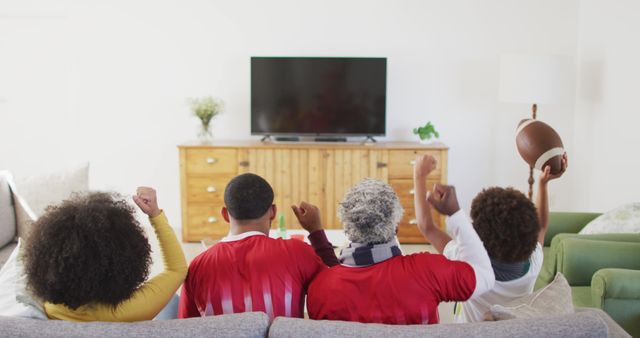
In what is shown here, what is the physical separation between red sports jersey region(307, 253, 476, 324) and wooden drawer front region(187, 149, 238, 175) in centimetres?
328

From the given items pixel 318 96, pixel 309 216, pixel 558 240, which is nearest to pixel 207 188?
pixel 318 96

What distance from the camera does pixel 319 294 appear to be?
5.59ft

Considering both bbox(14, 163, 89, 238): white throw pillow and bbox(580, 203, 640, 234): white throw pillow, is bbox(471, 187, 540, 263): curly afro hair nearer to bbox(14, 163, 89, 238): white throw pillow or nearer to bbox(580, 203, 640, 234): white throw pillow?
bbox(580, 203, 640, 234): white throw pillow

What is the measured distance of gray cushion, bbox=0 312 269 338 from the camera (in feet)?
4.83

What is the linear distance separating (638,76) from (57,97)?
14.9 ft

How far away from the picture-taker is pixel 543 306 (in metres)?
1.73

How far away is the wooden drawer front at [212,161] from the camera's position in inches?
191

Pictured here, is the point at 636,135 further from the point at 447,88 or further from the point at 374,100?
the point at 374,100

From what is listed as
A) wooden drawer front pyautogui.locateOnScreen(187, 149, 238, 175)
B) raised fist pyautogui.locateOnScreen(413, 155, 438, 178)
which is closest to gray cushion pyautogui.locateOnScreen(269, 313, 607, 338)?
→ raised fist pyautogui.locateOnScreen(413, 155, 438, 178)

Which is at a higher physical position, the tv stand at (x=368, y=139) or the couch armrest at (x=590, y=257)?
the tv stand at (x=368, y=139)

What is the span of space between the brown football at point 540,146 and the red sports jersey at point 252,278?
4.14 feet

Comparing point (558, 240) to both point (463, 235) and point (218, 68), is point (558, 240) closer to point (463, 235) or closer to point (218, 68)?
point (463, 235)

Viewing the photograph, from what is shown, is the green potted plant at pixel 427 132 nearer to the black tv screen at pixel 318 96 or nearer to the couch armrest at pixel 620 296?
the black tv screen at pixel 318 96

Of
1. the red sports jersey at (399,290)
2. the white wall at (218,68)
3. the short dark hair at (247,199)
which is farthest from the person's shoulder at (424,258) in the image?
the white wall at (218,68)
